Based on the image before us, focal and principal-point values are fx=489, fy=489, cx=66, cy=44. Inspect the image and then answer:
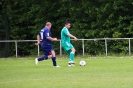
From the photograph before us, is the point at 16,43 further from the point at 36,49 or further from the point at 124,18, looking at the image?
the point at 124,18

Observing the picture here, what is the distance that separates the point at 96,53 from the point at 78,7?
544 centimetres

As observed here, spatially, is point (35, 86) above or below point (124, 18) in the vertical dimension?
below

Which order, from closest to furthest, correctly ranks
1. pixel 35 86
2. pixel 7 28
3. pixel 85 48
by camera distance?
pixel 35 86 → pixel 85 48 → pixel 7 28

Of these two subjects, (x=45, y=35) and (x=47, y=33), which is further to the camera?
(x=45, y=35)

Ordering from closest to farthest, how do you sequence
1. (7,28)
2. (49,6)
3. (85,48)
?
(85,48) → (49,6) → (7,28)

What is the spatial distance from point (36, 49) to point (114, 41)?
6338 mm

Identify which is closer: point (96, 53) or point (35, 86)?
point (35, 86)

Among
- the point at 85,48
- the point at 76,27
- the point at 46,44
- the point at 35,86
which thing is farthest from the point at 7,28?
the point at 35,86

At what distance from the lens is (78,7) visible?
39.6 m

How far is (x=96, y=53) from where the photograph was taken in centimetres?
3572

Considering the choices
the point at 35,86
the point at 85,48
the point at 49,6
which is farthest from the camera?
the point at 49,6

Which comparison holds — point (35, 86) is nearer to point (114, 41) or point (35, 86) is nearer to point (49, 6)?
point (114, 41)

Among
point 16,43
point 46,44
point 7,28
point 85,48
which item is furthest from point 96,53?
point 46,44

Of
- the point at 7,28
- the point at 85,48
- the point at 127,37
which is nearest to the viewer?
the point at 85,48
